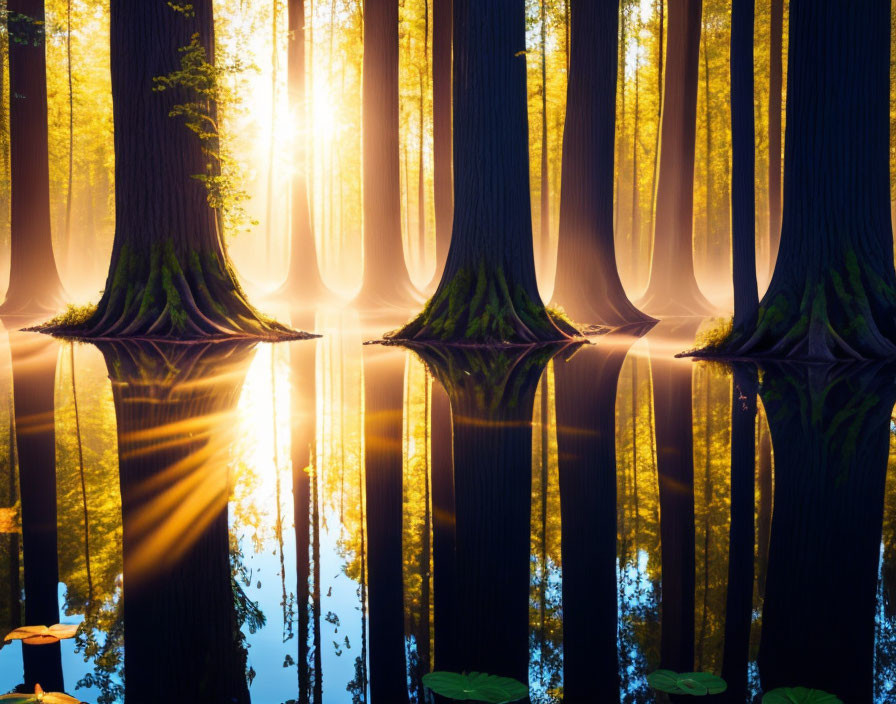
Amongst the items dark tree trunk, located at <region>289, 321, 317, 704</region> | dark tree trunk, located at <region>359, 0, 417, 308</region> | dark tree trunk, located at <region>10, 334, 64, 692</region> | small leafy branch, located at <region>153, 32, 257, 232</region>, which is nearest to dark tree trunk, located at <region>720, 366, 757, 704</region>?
dark tree trunk, located at <region>289, 321, 317, 704</region>

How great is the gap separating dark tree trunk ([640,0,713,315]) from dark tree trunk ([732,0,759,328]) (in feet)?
26.0

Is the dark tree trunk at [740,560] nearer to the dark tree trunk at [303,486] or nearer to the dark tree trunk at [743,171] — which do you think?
the dark tree trunk at [303,486]

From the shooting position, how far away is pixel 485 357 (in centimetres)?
948

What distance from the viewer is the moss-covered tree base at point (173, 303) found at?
1118 cm

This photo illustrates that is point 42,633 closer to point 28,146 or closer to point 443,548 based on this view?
point 443,548

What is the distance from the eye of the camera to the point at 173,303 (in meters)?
11.2

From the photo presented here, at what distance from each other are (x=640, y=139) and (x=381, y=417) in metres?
28.6

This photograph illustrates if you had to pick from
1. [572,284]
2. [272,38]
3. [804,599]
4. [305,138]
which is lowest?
[804,599]

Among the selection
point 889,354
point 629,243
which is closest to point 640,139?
point 629,243

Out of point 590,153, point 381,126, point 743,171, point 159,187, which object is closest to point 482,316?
point 743,171

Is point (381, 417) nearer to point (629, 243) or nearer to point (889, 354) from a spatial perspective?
point (889, 354)

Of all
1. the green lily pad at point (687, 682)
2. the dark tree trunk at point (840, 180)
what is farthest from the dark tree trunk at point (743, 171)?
the green lily pad at point (687, 682)

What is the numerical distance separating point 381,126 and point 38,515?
15840mm

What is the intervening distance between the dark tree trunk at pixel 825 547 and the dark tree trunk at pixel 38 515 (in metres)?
1.93
